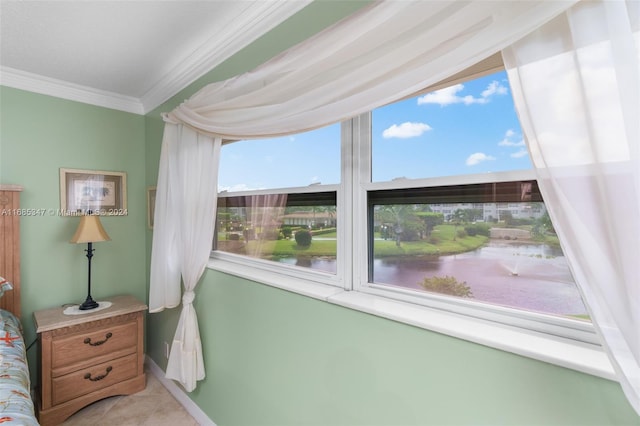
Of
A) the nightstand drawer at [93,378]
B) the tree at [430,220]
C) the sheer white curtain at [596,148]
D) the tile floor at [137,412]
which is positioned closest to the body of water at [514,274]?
the tree at [430,220]

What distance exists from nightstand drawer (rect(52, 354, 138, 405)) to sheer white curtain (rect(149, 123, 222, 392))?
68 cm

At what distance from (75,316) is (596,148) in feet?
9.66

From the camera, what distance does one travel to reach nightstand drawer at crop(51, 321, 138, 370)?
2.04 meters

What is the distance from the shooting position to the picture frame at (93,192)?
94.7 inches

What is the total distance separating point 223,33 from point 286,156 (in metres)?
0.76

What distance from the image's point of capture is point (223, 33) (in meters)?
1.64

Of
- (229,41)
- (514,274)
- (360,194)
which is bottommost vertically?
(514,274)

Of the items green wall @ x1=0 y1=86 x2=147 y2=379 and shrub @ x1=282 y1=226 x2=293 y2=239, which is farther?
green wall @ x1=0 y1=86 x2=147 y2=379

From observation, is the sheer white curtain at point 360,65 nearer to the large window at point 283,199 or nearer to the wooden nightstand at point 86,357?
the large window at point 283,199

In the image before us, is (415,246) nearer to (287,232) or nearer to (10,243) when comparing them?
(287,232)

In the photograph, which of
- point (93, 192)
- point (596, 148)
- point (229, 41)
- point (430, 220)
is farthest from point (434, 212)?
point (93, 192)

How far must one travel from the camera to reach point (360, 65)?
0.97 meters

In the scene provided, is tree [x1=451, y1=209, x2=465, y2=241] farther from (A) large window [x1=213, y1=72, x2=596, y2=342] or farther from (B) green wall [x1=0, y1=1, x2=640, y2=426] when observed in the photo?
(B) green wall [x1=0, y1=1, x2=640, y2=426]

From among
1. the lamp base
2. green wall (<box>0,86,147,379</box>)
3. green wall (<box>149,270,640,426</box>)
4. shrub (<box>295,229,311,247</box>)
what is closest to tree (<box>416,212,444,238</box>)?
green wall (<box>149,270,640,426</box>)
